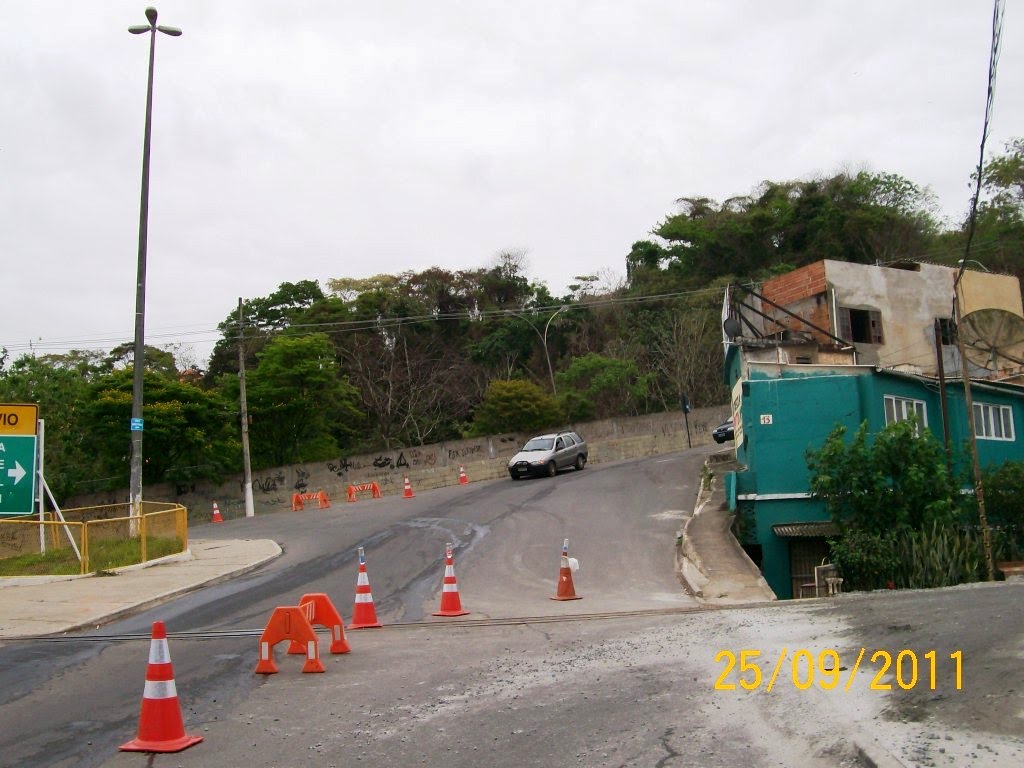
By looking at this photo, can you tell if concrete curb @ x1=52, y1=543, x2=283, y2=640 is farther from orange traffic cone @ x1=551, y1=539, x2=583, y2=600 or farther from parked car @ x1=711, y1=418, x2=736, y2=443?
parked car @ x1=711, y1=418, x2=736, y2=443

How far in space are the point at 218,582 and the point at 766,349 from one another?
1581 cm

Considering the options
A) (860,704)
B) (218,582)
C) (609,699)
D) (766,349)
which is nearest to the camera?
(860,704)

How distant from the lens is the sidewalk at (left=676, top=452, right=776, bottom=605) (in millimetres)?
14391

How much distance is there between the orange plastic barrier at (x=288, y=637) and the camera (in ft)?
28.9

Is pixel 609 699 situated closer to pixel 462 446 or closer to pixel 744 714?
pixel 744 714

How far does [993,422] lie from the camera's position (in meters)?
25.6

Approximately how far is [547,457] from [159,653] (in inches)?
1159

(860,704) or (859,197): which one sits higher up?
(859,197)

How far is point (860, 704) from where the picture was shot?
6500 millimetres

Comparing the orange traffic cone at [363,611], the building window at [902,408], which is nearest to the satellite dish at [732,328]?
the building window at [902,408]

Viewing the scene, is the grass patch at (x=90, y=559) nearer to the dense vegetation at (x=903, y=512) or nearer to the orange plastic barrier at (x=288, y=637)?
the orange plastic barrier at (x=288, y=637)

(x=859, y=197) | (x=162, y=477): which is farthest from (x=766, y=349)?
(x=859, y=197)

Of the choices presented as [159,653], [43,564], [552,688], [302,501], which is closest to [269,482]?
[302,501]
